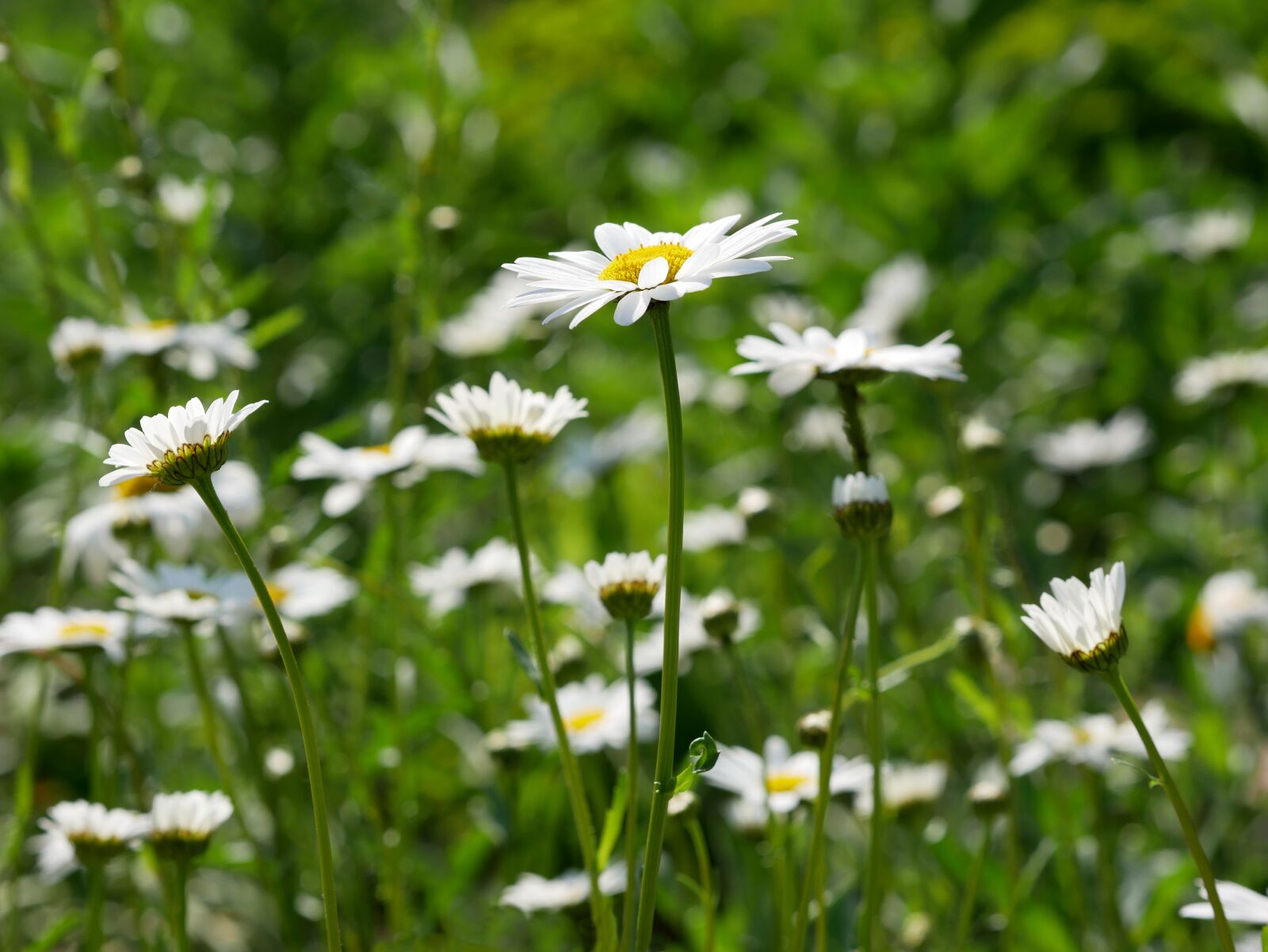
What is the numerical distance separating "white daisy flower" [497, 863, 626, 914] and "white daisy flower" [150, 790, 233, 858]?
0.78 ft

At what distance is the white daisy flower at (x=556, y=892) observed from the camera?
0.92m

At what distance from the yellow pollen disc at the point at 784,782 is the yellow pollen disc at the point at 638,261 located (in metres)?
0.42

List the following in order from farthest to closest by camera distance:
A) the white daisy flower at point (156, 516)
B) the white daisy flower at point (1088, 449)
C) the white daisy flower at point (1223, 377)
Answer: the white daisy flower at point (1088, 449) < the white daisy flower at point (1223, 377) < the white daisy flower at point (156, 516)

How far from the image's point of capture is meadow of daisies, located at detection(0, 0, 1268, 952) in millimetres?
781

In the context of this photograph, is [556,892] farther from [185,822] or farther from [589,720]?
[185,822]

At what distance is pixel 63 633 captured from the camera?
958 mm

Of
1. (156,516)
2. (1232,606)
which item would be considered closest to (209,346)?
(156,516)

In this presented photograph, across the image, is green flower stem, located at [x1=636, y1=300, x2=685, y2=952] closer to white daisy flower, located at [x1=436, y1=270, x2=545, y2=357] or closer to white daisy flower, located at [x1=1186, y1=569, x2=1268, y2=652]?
white daisy flower, located at [x1=1186, y1=569, x2=1268, y2=652]

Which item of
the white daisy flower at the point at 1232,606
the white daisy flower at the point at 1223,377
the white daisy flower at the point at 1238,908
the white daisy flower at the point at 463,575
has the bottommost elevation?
the white daisy flower at the point at 1238,908

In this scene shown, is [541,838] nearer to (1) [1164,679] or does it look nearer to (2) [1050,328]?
(1) [1164,679]

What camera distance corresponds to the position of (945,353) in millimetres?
767

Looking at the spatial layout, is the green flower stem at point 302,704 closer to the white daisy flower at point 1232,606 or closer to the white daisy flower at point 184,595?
the white daisy flower at point 184,595

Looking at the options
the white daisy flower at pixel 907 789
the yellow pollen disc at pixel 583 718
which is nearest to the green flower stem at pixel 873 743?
the white daisy flower at pixel 907 789

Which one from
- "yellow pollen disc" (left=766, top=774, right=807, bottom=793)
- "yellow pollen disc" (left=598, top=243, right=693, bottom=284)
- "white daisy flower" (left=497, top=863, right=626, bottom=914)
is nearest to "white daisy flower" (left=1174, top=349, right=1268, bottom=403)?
"yellow pollen disc" (left=766, top=774, right=807, bottom=793)
